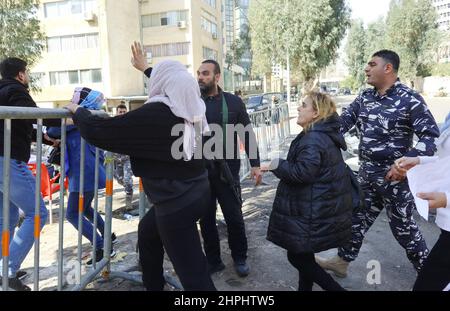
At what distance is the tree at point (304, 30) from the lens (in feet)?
85.0

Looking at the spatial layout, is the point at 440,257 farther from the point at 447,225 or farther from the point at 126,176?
the point at 126,176

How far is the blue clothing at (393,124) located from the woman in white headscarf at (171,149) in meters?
1.58

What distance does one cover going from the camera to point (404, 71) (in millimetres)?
42969

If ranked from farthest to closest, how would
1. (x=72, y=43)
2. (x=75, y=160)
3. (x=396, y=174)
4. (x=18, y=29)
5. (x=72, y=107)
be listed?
(x=72, y=43) < (x=18, y=29) < (x=75, y=160) < (x=396, y=174) < (x=72, y=107)

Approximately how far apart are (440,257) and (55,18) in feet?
115

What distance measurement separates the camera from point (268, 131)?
32.3ft

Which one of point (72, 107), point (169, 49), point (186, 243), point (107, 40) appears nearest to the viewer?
point (186, 243)

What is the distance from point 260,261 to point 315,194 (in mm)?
1474

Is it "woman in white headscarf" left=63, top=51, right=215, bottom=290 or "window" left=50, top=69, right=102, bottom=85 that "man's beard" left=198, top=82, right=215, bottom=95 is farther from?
"window" left=50, top=69, right=102, bottom=85

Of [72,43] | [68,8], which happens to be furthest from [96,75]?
[68,8]

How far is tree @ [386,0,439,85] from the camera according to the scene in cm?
4100

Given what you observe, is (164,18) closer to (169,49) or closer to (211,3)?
(169,49)

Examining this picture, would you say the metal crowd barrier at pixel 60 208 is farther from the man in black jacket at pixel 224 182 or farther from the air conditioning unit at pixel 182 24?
the air conditioning unit at pixel 182 24
